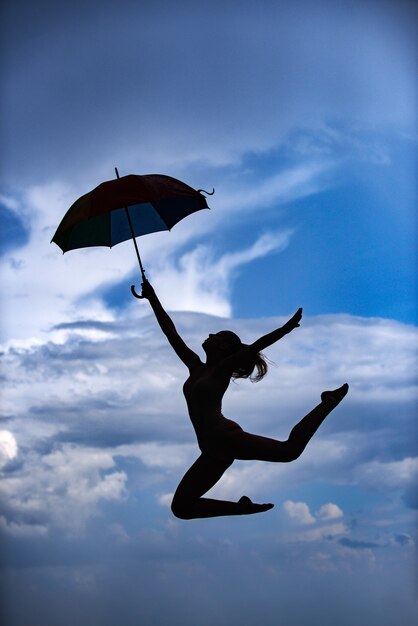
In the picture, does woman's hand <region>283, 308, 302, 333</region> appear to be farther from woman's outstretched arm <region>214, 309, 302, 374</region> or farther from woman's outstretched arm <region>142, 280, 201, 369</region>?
woman's outstretched arm <region>142, 280, 201, 369</region>

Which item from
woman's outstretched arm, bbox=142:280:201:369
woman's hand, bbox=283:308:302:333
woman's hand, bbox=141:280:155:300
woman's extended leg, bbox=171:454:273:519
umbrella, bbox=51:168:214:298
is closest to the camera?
woman's hand, bbox=283:308:302:333

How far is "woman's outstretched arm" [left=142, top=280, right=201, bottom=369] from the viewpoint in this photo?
33.2ft

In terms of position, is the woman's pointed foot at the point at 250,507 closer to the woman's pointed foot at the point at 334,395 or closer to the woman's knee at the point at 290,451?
the woman's knee at the point at 290,451

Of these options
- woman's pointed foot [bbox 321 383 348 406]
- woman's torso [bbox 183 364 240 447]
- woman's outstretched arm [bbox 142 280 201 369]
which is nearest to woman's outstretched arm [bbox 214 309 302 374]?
woman's torso [bbox 183 364 240 447]

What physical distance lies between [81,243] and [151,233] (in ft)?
2.59

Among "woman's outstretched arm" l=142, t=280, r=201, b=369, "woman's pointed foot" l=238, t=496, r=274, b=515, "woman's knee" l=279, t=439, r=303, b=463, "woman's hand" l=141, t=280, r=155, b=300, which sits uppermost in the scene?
"woman's hand" l=141, t=280, r=155, b=300

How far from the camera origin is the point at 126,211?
10.2m

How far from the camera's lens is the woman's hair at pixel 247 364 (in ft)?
32.1

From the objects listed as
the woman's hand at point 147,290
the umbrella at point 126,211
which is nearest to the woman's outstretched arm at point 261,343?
the woman's hand at point 147,290

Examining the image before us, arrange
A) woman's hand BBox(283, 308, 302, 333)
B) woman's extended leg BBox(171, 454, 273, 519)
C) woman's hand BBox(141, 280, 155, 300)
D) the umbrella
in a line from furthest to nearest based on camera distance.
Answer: woman's hand BBox(141, 280, 155, 300)
the umbrella
woman's extended leg BBox(171, 454, 273, 519)
woman's hand BBox(283, 308, 302, 333)

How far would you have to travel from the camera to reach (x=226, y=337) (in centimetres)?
986

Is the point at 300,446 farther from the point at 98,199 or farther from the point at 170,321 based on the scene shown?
the point at 98,199

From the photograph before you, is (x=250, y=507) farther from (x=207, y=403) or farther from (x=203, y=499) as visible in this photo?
(x=207, y=403)

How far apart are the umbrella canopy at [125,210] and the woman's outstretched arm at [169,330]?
673 millimetres
